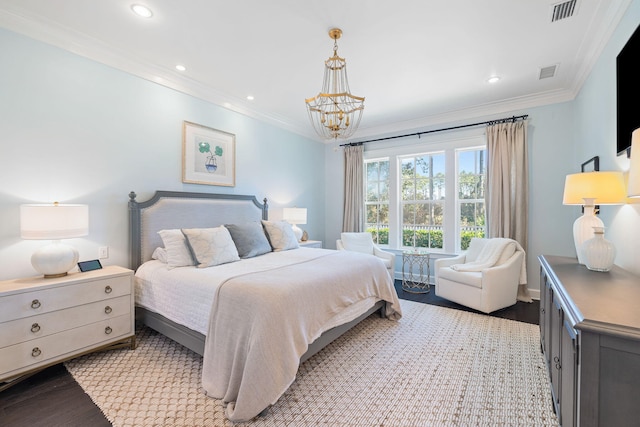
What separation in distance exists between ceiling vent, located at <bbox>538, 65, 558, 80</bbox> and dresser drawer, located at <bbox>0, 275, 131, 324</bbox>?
488 centimetres

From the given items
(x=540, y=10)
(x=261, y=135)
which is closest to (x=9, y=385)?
(x=261, y=135)

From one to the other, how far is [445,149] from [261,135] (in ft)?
10.00

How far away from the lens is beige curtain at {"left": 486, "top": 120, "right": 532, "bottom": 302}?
12.7 ft

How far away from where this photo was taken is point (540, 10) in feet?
7.23

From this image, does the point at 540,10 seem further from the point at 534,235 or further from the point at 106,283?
the point at 106,283

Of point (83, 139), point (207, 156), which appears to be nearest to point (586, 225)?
point (207, 156)

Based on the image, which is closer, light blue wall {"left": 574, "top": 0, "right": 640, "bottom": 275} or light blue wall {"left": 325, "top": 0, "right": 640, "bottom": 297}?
light blue wall {"left": 574, "top": 0, "right": 640, "bottom": 275}

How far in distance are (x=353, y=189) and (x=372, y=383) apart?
3.79 meters

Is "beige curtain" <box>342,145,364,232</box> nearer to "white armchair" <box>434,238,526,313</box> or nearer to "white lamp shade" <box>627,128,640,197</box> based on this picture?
"white armchair" <box>434,238,526,313</box>

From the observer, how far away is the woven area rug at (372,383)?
67.1 inches

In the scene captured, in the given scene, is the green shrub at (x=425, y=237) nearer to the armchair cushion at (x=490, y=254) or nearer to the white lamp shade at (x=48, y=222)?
the armchair cushion at (x=490, y=254)

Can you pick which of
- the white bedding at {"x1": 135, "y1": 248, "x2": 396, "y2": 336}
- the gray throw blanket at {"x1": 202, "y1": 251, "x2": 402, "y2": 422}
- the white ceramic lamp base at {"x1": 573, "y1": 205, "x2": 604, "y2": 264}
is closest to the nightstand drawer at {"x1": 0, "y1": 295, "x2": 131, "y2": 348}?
the white bedding at {"x1": 135, "y1": 248, "x2": 396, "y2": 336}

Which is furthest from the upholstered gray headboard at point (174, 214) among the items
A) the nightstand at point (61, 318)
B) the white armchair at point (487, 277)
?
the white armchair at point (487, 277)

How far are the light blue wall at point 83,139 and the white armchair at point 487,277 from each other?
11.1 feet
